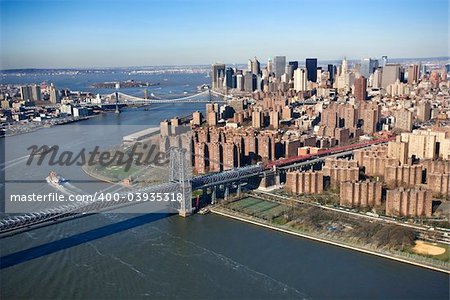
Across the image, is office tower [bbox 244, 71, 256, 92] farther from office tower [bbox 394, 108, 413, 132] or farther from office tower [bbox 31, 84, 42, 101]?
office tower [bbox 394, 108, 413, 132]

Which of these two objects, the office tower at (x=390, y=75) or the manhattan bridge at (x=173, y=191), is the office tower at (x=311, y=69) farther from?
the manhattan bridge at (x=173, y=191)

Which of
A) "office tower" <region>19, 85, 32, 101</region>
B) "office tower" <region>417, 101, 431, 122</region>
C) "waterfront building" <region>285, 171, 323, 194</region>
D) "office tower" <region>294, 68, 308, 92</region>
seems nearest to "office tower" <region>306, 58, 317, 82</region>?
"office tower" <region>294, 68, 308, 92</region>

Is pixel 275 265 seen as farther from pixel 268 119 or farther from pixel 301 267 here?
pixel 268 119

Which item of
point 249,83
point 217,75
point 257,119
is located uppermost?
point 217,75

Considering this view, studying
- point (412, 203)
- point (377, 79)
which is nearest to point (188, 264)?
point (412, 203)

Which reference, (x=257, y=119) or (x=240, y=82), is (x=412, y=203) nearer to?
(x=257, y=119)
